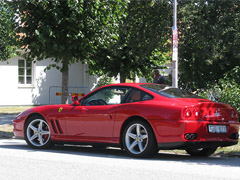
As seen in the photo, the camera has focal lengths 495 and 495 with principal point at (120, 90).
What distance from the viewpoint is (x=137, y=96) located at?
9180 mm

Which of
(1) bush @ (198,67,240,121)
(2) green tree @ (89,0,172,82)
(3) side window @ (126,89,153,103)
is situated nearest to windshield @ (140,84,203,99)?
(3) side window @ (126,89,153,103)

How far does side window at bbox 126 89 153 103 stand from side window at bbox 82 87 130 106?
0.16m

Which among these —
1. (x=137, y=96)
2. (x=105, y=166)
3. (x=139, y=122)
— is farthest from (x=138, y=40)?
(x=105, y=166)

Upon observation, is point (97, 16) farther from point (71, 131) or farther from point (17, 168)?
point (17, 168)

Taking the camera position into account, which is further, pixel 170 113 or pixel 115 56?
pixel 115 56

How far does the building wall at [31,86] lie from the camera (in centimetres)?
2750

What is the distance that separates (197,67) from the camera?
2059cm

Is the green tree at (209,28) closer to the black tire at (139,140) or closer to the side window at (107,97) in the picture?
the side window at (107,97)

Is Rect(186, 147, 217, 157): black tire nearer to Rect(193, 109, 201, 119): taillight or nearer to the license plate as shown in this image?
the license plate

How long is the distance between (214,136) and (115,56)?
508 inches

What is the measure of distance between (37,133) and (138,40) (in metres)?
9.46

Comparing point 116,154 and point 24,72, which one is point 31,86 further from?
point 116,154

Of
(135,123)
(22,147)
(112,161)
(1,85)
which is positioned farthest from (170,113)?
(1,85)

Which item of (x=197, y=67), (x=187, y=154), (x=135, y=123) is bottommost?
(x=187, y=154)
